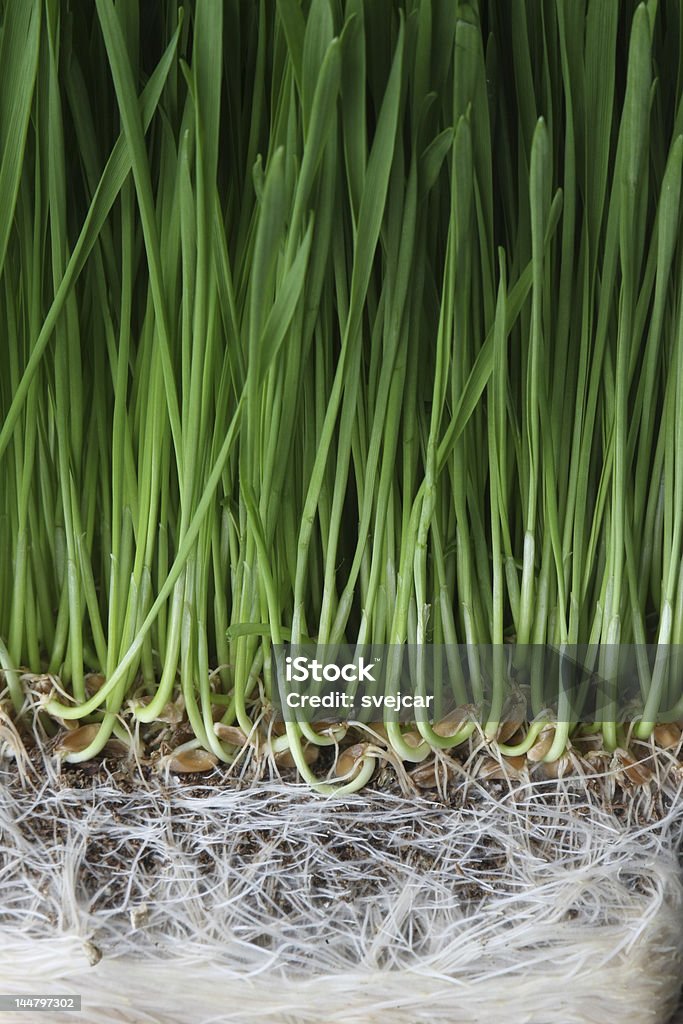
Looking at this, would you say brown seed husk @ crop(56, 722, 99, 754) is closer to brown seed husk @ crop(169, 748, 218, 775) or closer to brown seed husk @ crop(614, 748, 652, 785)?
brown seed husk @ crop(169, 748, 218, 775)

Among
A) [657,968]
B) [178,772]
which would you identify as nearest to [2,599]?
[178,772]

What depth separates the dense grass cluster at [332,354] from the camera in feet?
1.54

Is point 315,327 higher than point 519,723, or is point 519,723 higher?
point 315,327

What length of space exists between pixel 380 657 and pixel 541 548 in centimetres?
14

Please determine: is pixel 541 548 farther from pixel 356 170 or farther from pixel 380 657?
pixel 356 170

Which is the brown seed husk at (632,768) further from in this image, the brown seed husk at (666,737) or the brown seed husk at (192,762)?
the brown seed husk at (192,762)

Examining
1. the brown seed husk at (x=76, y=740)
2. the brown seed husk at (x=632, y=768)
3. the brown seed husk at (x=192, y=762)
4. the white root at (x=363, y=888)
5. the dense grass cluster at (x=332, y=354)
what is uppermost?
the dense grass cluster at (x=332, y=354)

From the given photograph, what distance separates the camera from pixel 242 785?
524 mm

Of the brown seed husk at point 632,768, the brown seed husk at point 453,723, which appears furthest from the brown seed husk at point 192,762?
the brown seed husk at point 632,768
